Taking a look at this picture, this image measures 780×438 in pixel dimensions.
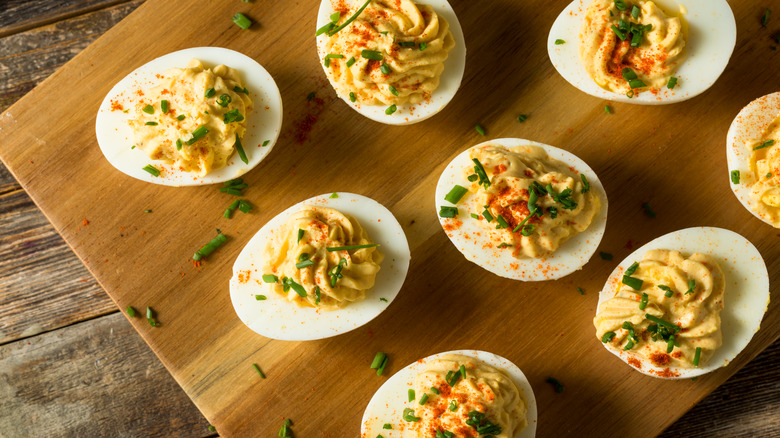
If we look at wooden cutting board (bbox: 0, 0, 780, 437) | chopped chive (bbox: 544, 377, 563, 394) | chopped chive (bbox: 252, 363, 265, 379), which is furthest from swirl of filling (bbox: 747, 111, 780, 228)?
chopped chive (bbox: 252, 363, 265, 379)

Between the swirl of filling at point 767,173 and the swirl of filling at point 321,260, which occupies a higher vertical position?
the swirl of filling at point 767,173

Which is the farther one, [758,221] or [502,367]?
[758,221]

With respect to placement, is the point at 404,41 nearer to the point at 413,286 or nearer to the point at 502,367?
the point at 413,286

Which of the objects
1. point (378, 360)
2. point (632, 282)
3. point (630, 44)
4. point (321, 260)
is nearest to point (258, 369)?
point (378, 360)

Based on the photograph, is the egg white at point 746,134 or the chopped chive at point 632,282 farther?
the egg white at point 746,134

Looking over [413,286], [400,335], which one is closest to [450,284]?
[413,286]

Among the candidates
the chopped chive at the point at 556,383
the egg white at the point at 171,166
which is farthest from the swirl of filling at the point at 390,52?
the chopped chive at the point at 556,383

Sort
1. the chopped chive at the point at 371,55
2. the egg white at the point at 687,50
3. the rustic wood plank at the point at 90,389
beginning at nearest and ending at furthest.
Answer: the chopped chive at the point at 371,55 < the egg white at the point at 687,50 < the rustic wood plank at the point at 90,389

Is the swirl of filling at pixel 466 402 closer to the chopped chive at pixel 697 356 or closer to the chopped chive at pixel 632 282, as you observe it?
the chopped chive at pixel 632 282
